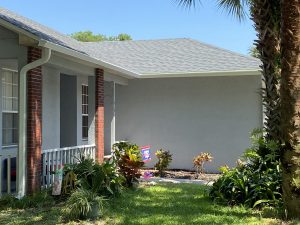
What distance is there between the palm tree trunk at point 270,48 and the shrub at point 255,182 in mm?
567

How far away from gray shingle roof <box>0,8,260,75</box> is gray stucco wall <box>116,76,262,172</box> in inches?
19.9

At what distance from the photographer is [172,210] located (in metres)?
8.20

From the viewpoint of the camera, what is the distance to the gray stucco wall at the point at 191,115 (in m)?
15.5

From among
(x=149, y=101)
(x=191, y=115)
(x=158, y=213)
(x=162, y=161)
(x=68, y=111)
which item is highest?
(x=149, y=101)

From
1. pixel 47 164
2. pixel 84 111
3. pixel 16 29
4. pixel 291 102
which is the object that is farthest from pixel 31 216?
pixel 84 111

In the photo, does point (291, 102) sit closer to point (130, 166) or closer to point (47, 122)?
point (130, 166)

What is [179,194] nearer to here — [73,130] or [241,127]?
[73,130]

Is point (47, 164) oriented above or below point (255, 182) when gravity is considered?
above

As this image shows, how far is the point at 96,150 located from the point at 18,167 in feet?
Result: 13.4

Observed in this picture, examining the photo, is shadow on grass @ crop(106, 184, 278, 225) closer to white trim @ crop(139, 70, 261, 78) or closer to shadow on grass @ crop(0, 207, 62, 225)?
shadow on grass @ crop(0, 207, 62, 225)

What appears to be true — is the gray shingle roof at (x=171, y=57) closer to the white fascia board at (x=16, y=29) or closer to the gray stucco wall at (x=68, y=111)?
the gray stucco wall at (x=68, y=111)

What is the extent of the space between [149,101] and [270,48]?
24.2ft

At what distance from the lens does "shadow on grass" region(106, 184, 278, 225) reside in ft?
24.2

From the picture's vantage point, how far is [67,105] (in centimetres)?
1384
